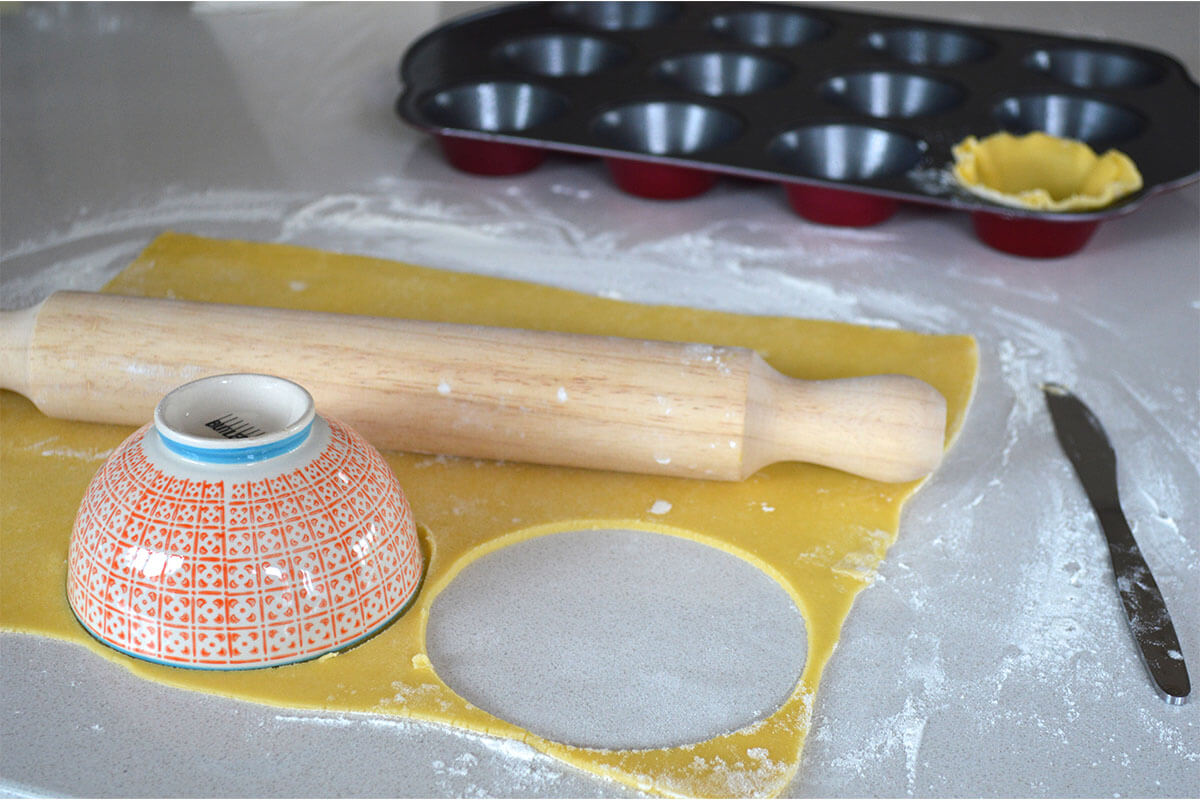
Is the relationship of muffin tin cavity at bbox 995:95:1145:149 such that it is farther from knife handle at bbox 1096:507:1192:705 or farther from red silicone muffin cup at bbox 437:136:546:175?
knife handle at bbox 1096:507:1192:705

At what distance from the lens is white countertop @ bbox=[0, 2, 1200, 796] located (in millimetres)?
842

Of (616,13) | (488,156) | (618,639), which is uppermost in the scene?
(616,13)

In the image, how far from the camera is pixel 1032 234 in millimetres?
1521

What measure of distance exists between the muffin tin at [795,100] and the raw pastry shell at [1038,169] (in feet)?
0.09

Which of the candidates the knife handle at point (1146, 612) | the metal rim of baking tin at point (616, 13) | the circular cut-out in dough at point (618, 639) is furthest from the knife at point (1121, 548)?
the metal rim of baking tin at point (616, 13)

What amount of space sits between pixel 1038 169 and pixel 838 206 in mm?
263

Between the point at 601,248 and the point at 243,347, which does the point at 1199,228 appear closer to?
the point at 601,248

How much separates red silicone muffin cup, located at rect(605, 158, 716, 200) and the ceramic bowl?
811 mm

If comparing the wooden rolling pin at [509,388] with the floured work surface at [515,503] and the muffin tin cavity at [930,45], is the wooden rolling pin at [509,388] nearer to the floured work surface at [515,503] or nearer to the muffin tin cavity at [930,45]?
the floured work surface at [515,503]

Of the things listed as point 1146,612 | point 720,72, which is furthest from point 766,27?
point 1146,612

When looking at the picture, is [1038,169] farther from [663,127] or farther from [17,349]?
[17,349]

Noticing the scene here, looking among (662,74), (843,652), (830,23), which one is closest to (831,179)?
(662,74)

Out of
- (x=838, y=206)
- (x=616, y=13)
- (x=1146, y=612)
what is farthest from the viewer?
(x=616, y=13)

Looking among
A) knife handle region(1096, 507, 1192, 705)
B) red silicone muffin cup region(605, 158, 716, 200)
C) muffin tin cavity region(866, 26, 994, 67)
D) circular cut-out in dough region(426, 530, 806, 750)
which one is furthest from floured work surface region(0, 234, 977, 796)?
muffin tin cavity region(866, 26, 994, 67)
